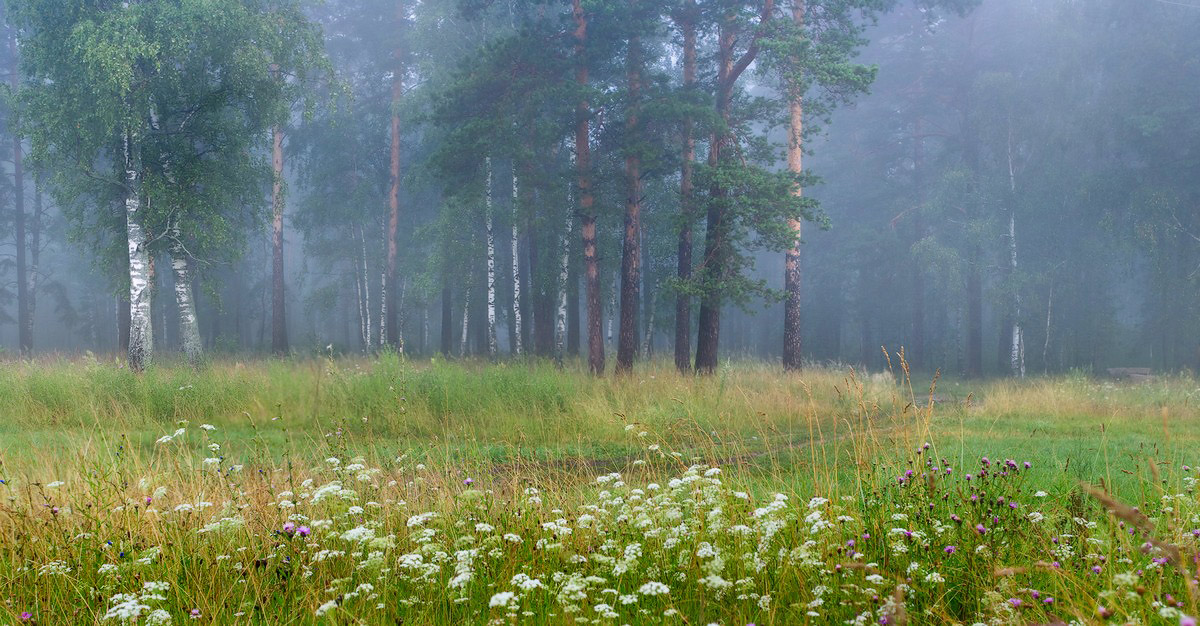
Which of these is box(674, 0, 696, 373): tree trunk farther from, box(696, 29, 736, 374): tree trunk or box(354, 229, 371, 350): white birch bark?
box(354, 229, 371, 350): white birch bark

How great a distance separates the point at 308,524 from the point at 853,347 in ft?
139

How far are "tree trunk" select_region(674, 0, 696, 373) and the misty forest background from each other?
0.33 ft

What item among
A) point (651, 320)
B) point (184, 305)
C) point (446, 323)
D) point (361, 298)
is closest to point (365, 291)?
point (361, 298)

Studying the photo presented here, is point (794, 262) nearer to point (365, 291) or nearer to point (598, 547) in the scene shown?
point (598, 547)

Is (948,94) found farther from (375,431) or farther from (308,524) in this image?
(308,524)

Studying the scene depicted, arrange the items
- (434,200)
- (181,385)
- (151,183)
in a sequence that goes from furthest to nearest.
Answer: (434,200) → (151,183) → (181,385)

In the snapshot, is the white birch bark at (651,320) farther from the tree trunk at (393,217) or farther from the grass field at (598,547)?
the grass field at (598,547)

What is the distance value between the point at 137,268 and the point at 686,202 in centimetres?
1278

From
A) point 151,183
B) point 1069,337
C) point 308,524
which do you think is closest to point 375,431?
point 308,524

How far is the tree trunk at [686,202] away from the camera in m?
18.2

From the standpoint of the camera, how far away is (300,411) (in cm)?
1271

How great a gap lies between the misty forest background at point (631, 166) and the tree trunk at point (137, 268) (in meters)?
0.07

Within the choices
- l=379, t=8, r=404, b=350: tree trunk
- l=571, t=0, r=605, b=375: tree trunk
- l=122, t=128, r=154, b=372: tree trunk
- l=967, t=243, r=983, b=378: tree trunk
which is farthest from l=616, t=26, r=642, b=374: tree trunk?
l=967, t=243, r=983, b=378: tree trunk

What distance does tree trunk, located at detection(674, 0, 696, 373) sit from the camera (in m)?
18.2
